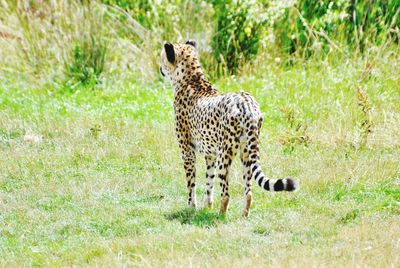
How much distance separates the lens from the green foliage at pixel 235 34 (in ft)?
37.2

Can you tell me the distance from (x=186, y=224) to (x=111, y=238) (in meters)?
0.55

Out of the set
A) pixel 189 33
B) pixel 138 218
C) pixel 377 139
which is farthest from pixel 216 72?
pixel 138 218

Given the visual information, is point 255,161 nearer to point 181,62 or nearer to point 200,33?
point 181,62

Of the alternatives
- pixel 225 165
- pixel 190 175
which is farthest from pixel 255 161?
pixel 190 175

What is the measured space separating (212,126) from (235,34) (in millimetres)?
4992

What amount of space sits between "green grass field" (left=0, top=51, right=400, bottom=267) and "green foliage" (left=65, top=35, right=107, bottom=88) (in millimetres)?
263

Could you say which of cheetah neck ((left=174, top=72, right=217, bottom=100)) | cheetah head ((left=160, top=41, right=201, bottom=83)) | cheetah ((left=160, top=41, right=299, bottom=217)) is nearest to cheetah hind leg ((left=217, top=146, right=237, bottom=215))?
cheetah ((left=160, top=41, right=299, bottom=217))

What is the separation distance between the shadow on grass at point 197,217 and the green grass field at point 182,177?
0.05 ft

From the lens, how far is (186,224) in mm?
6566

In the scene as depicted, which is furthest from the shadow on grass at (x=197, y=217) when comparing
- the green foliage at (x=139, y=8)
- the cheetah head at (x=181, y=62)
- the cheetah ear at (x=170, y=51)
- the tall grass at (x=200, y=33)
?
the green foliage at (x=139, y=8)

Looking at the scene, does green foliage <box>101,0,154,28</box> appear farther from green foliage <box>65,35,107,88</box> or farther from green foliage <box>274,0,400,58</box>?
Result: green foliage <box>274,0,400,58</box>

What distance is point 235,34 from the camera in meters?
11.5

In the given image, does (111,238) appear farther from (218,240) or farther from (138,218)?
(218,240)

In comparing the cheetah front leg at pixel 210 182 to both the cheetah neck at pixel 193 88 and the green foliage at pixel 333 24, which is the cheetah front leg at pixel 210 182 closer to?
the cheetah neck at pixel 193 88
